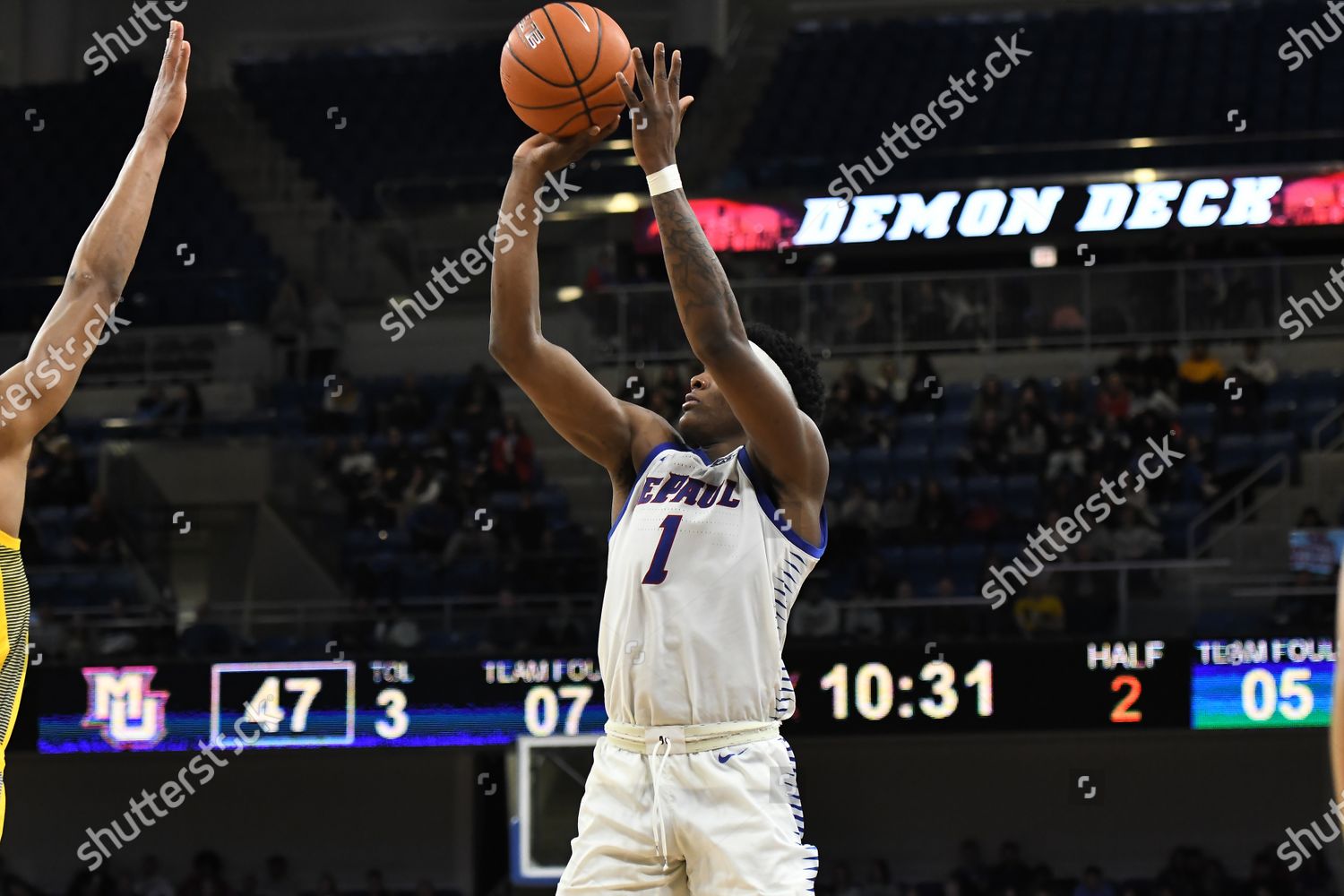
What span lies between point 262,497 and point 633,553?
1174 centimetres

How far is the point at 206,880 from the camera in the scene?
48.6 feet

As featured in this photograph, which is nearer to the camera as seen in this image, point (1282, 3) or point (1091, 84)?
point (1091, 84)

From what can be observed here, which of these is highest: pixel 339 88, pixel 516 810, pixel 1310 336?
pixel 339 88

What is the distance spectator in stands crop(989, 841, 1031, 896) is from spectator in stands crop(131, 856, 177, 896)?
699 centimetres

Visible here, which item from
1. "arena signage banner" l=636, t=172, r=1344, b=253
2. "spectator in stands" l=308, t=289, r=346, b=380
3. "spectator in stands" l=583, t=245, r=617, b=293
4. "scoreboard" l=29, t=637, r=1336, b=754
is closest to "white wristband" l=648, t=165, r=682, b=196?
"scoreboard" l=29, t=637, r=1336, b=754

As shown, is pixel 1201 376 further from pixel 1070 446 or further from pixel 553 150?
pixel 553 150

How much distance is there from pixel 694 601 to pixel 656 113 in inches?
41.1

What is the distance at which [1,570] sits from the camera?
3238 mm

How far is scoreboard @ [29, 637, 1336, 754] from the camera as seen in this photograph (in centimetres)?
1135


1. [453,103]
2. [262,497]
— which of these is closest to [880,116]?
[453,103]

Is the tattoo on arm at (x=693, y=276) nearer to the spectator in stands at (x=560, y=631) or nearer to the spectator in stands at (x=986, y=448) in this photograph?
the spectator in stands at (x=560, y=631)

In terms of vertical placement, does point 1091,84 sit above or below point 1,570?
above

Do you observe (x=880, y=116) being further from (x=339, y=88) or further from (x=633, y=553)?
(x=633, y=553)

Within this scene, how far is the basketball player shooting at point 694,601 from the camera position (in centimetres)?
369
